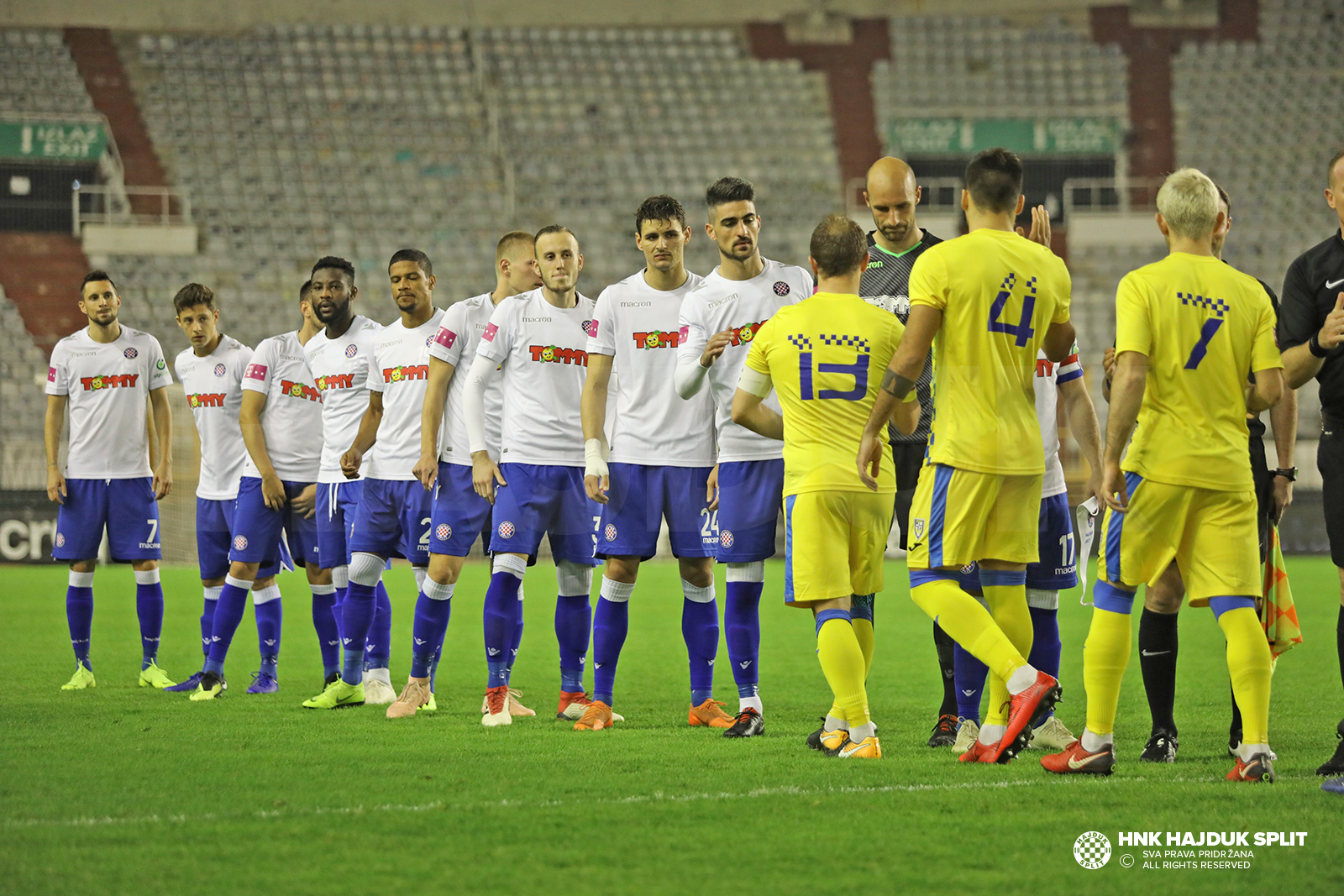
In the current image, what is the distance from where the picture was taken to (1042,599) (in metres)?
5.86

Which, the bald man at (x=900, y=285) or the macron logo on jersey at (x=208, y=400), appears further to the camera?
the macron logo on jersey at (x=208, y=400)

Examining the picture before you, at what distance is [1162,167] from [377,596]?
80.2 ft

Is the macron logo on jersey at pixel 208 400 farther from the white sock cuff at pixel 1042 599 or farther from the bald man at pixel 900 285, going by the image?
the white sock cuff at pixel 1042 599

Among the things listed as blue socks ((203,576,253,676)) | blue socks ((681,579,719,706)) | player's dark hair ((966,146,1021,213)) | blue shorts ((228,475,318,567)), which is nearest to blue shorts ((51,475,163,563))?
blue shorts ((228,475,318,567))

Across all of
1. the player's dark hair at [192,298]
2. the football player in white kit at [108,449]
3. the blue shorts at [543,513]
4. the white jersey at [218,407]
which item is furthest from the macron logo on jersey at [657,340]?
the football player in white kit at [108,449]

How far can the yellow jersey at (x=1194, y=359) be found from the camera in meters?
4.75

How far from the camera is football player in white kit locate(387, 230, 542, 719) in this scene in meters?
6.90

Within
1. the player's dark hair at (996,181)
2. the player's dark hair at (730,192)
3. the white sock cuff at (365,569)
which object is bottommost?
the white sock cuff at (365,569)

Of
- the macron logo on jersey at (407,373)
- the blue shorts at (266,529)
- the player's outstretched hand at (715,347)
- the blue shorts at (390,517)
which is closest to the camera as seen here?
the player's outstretched hand at (715,347)

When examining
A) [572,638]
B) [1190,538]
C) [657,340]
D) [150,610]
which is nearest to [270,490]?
[150,610]

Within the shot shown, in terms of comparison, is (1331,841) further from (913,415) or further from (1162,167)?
(1162,167)

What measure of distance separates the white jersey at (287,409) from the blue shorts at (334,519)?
0.34 meters

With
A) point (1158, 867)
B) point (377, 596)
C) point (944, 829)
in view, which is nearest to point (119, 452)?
point (377, 596)

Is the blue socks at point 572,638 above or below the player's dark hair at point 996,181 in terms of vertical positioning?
below
